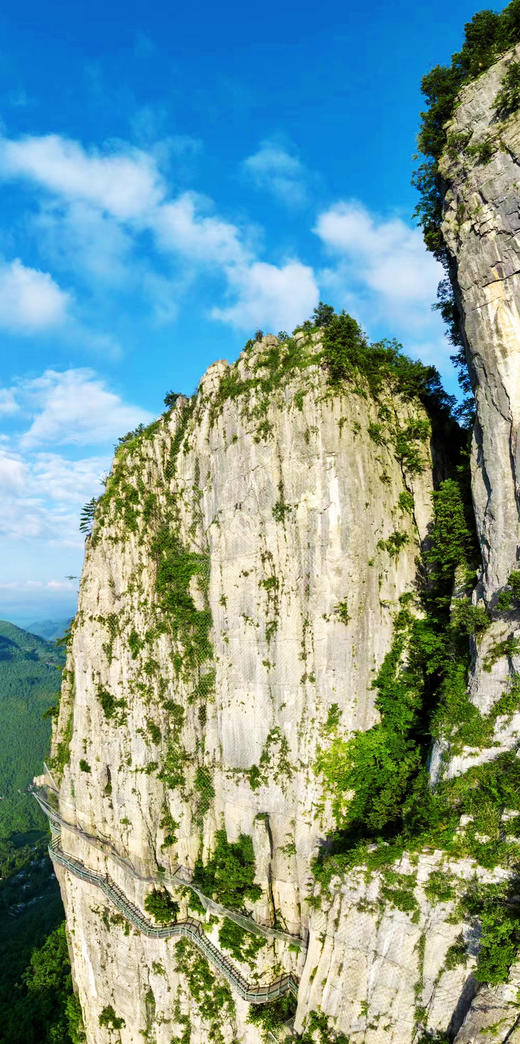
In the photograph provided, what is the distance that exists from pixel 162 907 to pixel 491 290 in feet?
118

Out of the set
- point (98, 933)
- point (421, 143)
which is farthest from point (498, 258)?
point (98, 933)

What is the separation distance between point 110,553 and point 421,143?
93.9 feet

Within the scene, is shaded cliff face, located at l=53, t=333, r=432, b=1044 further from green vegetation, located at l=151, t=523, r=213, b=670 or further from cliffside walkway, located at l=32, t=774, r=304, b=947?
cliffside walkway, located at l=32, t=774, r=304, b=947

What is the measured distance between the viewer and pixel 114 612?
32.8 metres

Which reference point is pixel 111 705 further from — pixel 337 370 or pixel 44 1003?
pixel 44 1003

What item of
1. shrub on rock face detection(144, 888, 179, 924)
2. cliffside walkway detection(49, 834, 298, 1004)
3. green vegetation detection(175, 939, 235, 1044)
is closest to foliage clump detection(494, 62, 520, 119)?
cliffside walkway detection(49, 834, 298, 1004)

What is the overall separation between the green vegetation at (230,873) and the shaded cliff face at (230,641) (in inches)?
16.5

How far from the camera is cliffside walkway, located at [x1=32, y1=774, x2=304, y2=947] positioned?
944 inches

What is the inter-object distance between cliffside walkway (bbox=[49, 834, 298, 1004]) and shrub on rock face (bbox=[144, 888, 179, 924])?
429 mm

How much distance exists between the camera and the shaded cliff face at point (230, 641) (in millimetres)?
24203

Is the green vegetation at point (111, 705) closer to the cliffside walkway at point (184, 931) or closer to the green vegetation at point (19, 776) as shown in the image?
the cliffside walkway at point (184, 931)

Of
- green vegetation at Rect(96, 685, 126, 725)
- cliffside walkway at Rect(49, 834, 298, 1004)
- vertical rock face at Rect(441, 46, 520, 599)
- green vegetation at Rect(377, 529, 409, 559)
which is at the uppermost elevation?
vertical rock face at Rect(441, 46, 520, 599)

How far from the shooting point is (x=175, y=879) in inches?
1119

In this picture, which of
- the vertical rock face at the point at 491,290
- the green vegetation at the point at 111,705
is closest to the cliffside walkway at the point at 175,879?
the green vegetation at the point at 111,705
